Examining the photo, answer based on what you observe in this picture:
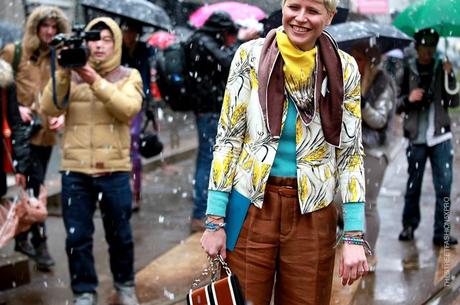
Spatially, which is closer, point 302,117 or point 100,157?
point 302,117

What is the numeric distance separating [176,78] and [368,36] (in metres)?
2.23

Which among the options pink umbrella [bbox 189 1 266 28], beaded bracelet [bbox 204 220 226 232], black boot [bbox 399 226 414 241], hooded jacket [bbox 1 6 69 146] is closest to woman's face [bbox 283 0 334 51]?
beaded bracelet [bbox 204 220 226 232]

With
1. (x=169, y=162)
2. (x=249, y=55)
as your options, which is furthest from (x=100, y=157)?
(x=169, y=162)

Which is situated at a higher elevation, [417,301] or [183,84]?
[183,84]

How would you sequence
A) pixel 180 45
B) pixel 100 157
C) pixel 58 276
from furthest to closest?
pixel 180 45 → pixel 58 276 → pixel 100 157

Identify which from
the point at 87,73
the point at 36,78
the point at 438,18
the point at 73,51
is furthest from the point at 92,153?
the point at 438,18

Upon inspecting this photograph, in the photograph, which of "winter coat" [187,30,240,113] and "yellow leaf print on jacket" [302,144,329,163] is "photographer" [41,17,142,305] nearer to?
"winter coat" [187,30,240,113]

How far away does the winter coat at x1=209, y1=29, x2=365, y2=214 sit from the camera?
300cm

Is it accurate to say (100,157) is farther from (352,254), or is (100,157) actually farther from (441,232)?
(441,232)

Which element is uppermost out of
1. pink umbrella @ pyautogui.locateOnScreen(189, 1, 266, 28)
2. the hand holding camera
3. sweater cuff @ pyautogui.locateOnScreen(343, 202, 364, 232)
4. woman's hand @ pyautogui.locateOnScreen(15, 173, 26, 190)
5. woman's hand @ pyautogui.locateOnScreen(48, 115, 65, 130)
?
pink umbrella @ pyautogui.locateOnScreen(189, 1, 266, 28)

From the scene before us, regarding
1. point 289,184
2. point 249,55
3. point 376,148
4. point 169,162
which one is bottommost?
point 169,162

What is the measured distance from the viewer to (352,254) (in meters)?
3.01

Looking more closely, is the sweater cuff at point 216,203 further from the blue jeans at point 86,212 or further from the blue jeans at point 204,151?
the blue jeans at point 204,151

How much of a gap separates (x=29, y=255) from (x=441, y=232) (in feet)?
12.0
